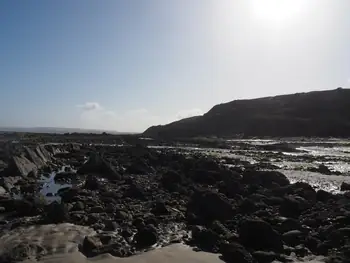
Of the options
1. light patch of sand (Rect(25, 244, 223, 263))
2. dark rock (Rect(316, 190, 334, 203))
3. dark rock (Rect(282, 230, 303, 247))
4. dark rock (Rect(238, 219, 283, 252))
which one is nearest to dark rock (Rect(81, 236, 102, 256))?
light patch of sand (Rect(25, 244, 223, 263))

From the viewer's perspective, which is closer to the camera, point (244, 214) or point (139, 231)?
point (139, 231)

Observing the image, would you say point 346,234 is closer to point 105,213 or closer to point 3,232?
point 105,213

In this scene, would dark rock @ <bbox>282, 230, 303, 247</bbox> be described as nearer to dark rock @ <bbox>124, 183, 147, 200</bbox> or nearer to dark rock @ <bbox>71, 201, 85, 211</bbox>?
dark rock @ <bbox>71, 201, 85, 211</bbox>

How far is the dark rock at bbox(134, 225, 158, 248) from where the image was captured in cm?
1198

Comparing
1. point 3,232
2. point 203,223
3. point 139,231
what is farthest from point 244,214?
point 3,232

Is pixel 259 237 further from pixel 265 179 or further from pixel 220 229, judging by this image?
pixel 265 179

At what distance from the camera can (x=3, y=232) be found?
1286cm

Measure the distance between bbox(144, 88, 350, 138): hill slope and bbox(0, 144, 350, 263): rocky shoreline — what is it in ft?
267

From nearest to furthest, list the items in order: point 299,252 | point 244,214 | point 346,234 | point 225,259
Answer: point 225,259 → point 299,252 → point 346,234 → point 244,214

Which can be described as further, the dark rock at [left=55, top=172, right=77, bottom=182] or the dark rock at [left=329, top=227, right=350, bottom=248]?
the dark rock at [left=55, top=172, right=77, bottom=182]

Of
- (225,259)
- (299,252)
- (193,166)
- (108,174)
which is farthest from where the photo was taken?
(193,166)

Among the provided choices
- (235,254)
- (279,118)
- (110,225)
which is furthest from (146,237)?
(279,118)

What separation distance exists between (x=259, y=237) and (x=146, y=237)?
3.45m

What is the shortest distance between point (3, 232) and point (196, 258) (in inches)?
259
